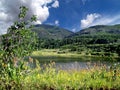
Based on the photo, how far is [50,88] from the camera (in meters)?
11.0

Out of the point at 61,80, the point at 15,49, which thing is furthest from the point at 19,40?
the point at 61,80

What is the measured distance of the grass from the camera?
10.3 m

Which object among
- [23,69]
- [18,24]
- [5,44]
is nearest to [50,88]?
[23,69]

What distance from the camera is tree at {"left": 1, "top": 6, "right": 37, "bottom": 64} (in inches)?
467

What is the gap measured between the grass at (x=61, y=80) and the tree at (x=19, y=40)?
0.95 metres

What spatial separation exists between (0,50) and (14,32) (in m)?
1.50

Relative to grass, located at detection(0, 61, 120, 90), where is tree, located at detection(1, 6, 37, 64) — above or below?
above

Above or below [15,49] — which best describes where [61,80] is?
below

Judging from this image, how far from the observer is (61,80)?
11.8 meters

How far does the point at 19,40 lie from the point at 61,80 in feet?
8.63

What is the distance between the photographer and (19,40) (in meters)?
12.6

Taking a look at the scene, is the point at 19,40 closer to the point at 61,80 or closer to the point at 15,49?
the point at 15,49

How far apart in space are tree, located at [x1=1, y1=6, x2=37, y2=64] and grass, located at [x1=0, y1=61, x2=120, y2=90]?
37.6 inches

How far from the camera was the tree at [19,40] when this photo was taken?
11.9 m
